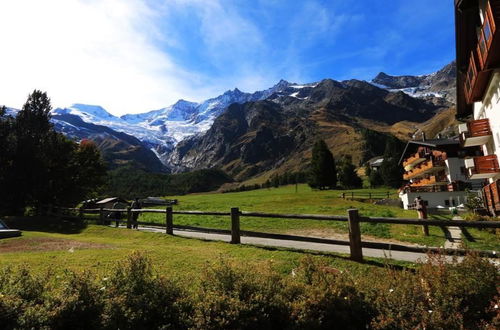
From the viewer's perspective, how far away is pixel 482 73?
67.2 feet

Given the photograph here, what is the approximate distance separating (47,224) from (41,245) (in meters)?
13.8

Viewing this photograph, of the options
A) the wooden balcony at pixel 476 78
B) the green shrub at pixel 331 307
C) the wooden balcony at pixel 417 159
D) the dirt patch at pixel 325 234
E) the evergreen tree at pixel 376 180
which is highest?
the wooden balcony at pixel 476 78

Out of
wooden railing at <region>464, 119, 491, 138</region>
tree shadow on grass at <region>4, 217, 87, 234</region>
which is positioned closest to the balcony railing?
wooden railing at <region>464, 119, 491, 138</region>

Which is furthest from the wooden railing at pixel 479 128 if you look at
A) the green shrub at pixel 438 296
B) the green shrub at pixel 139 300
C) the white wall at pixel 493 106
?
the green shrub at pixel 139 300

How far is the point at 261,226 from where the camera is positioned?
878 inches

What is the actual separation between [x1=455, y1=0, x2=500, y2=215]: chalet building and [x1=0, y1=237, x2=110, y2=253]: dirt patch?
67.8 feet

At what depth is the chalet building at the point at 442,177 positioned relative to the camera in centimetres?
4516

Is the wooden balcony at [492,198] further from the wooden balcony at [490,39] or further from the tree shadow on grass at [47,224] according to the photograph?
the tree shadow on grass at [47,224]

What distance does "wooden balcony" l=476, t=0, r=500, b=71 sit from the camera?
1528cm

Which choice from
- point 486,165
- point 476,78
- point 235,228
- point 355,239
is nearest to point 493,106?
point 476,78

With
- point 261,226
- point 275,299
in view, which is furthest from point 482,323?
point 261,226

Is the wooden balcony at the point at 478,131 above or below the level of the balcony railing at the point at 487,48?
below

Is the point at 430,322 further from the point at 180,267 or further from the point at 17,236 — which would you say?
the point at 17,236

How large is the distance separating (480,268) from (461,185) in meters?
47.7
